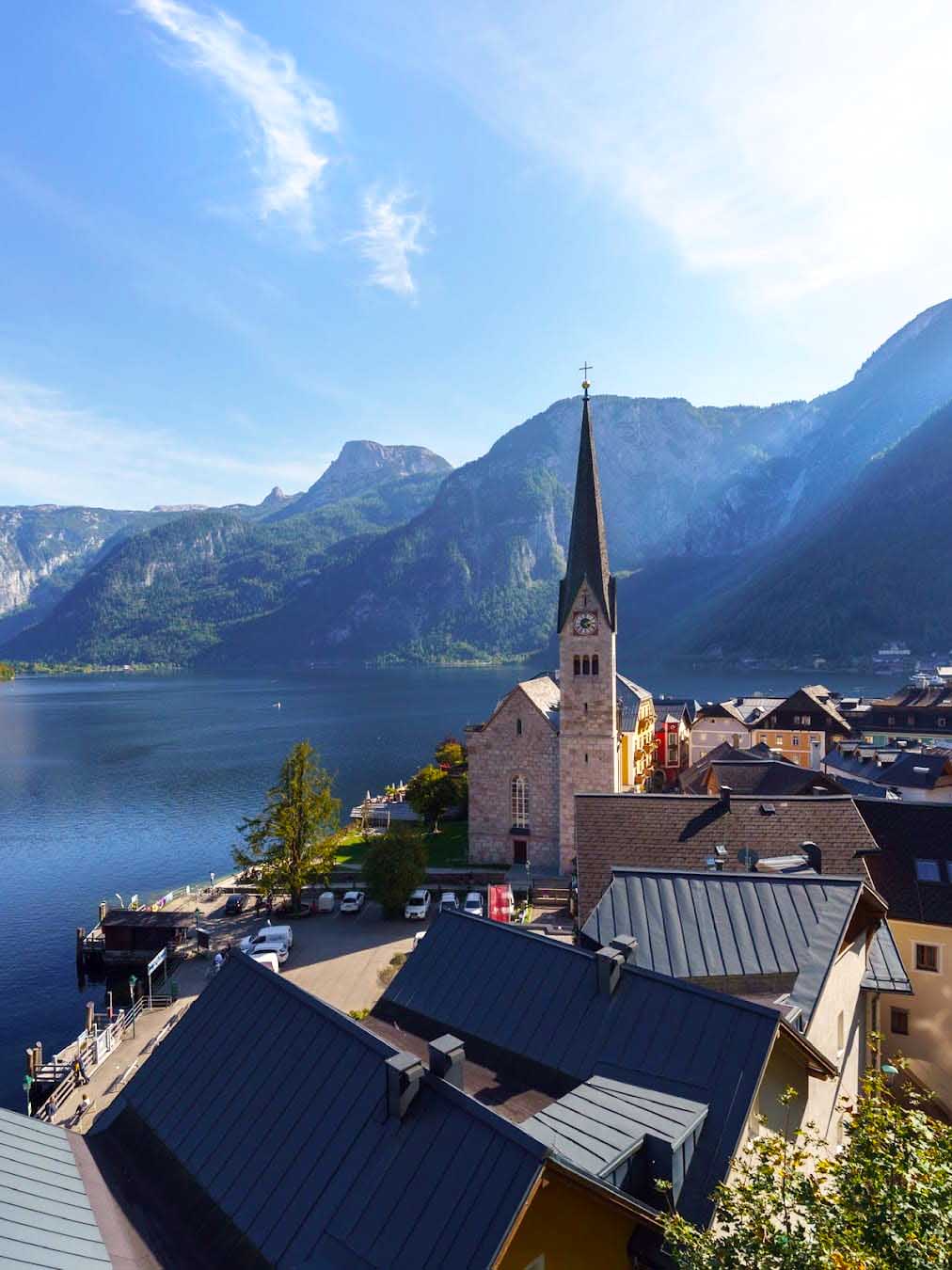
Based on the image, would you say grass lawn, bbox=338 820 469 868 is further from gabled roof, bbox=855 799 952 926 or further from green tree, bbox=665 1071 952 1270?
green tree, bbox=665 1071 952 1270

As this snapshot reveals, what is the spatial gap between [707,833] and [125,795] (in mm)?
84530

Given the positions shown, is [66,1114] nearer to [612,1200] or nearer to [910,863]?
[612,1200]

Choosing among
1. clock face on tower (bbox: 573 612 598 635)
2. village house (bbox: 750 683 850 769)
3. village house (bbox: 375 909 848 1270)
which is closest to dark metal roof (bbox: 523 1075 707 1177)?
village house (bbox: 375 909 848 1270)

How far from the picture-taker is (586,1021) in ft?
41.9

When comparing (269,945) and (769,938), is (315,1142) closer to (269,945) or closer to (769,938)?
(769,938)

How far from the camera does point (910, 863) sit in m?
28.0

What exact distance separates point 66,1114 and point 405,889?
20096mm

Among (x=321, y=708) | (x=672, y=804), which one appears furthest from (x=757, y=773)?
(x=321, y=708)

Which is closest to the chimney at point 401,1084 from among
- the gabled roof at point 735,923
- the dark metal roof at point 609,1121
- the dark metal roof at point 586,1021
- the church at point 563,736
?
the dark metal roof at point 609,1121

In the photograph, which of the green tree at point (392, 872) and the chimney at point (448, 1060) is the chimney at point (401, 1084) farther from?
the green tree at point (392, 872)

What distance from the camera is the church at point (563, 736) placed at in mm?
49875

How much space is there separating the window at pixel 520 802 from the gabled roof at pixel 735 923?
3345 centimetres

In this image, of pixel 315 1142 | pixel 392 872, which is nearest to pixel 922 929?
pixel 315 1142

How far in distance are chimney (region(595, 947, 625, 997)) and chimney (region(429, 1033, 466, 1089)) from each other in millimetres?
3416
